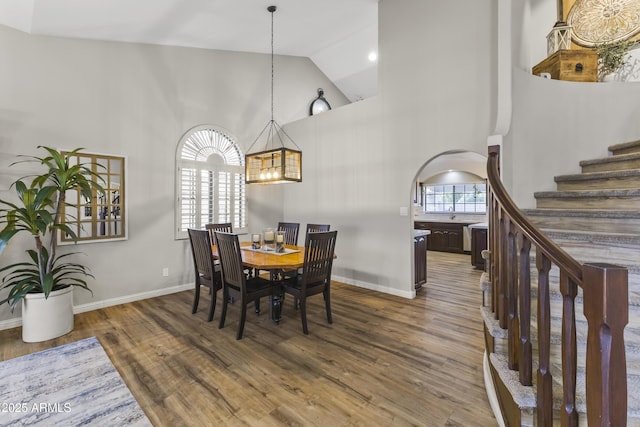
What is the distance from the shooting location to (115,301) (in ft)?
12.9

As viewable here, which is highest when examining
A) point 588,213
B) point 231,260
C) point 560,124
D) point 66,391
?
point 560,124

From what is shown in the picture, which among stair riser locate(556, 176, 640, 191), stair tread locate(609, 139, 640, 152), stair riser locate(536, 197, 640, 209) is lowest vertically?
stair riser locate(536, 197, 640, 209)

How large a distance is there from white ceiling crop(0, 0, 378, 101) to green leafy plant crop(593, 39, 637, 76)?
2959 millimetres

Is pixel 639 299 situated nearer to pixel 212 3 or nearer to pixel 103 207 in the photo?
pixel 212 3

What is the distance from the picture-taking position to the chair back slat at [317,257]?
2988 millimetres

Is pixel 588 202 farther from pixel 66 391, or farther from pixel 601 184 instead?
pixel 66 391

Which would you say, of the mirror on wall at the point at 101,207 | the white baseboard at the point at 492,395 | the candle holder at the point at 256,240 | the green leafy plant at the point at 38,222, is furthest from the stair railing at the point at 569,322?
the mirror on wall at the point at 101,207

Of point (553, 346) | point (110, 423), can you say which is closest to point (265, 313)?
point (110, 423)

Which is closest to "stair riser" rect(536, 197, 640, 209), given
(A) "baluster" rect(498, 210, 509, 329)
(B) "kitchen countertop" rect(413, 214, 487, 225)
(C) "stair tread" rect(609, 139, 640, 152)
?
(C) "stair tread" rect(609, 139, 640, 152)

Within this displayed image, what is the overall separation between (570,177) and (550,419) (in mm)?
2614

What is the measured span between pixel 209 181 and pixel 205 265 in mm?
1883

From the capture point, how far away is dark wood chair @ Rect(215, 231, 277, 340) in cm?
291

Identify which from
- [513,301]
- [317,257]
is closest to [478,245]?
[317,257]

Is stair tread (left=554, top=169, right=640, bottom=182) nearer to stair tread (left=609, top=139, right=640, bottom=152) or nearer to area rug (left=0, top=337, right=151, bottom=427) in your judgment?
stair tread (left=609, top=139, right=640, bottom=152)
